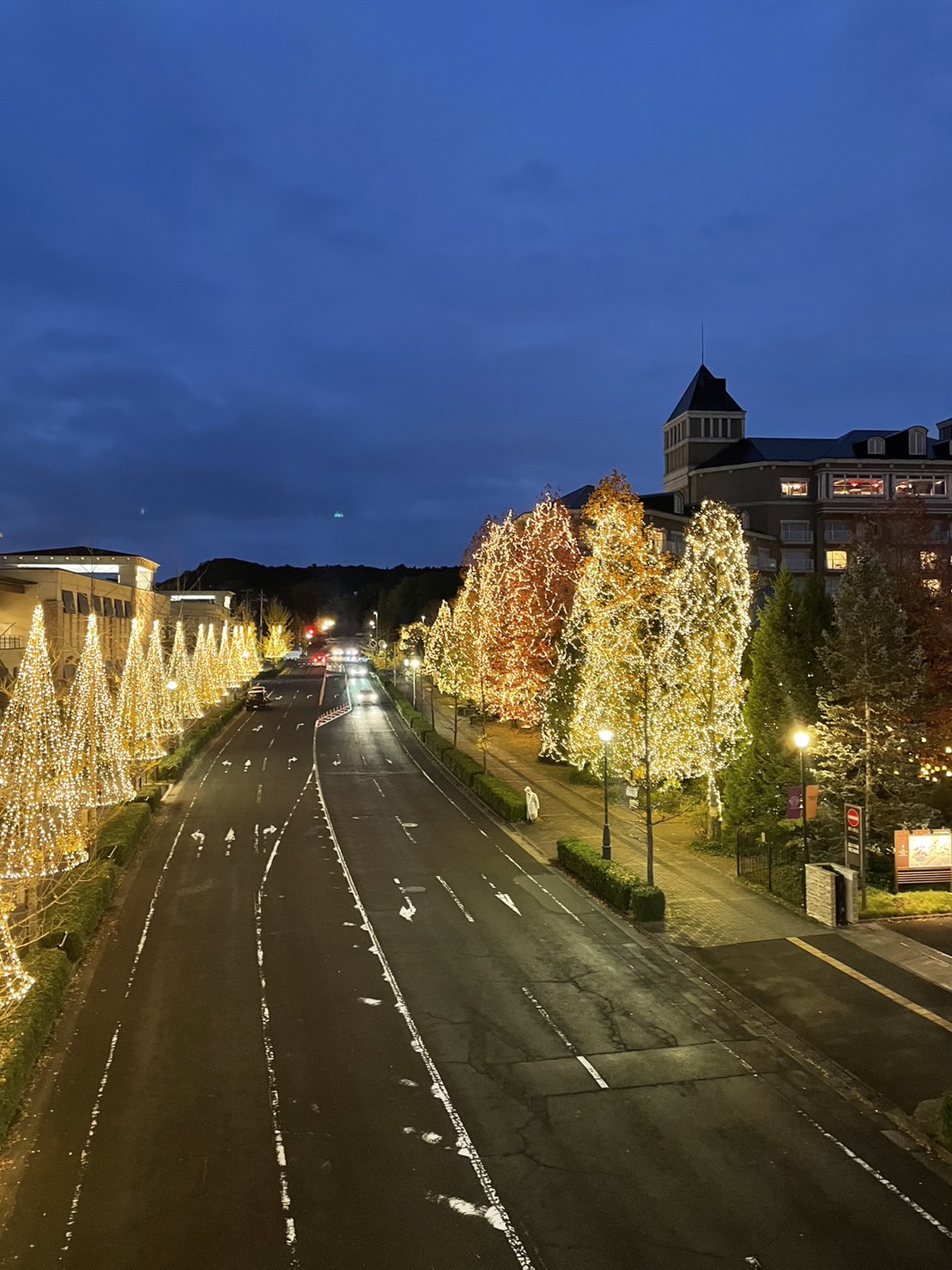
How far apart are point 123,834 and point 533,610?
2722 cm

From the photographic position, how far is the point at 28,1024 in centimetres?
1287

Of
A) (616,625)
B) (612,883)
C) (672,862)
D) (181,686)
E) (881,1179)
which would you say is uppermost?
(616,625)

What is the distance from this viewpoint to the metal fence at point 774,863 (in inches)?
880

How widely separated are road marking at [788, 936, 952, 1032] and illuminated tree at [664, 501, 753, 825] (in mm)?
9056

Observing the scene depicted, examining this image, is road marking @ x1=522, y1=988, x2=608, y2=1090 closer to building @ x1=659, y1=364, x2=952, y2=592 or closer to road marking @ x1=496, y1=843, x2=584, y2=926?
road marking @ x1=496, y1=843, x2=584, y2=926

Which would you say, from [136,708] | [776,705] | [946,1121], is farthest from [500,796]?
[946,1121]

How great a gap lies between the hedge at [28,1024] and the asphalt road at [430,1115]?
0.46 meters

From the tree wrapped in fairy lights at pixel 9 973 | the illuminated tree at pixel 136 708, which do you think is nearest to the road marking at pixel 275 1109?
the tree wrapped in fairy lights at pixel 9 973

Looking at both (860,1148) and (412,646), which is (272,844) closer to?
(860,1148)

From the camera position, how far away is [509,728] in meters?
57.8

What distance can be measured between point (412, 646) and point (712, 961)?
8423 cm

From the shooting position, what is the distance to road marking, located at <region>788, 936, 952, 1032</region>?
1476 centimetres

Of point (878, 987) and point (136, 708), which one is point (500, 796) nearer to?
point (136, 708)

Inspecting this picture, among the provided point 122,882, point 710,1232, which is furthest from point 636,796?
point 710,1232
